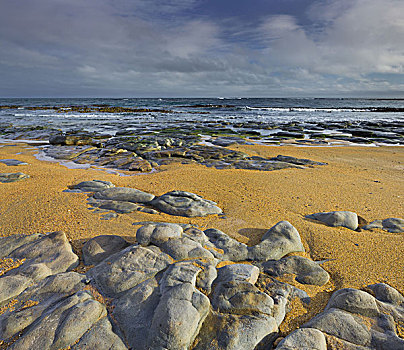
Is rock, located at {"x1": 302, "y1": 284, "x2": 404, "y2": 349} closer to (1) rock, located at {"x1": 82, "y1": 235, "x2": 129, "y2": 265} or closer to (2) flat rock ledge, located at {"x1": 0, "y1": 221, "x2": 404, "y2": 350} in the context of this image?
(2) flat rock ledge, located at {"x1": 0, "y1": 221, "x2": 404, "y2": 350}

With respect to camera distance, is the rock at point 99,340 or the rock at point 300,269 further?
the rock at point 300,269

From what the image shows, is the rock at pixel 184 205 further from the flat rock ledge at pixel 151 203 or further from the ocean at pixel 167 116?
the ocean at pixel 167 116

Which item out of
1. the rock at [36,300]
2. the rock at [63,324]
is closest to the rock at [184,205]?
the rock at [36,300]

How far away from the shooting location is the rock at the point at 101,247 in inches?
122

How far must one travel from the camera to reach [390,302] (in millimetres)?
2488

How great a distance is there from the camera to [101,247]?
10.6 ft

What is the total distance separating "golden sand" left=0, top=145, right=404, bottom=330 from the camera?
332 centimetres

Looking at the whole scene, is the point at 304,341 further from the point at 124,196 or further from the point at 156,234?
the point at 124,196

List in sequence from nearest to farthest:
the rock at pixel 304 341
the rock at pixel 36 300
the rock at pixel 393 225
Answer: the rock at pixel 304 341 → the rock at pixel 36 300 → the rock at pixel 393 225

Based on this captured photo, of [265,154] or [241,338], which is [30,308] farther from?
[265,154]

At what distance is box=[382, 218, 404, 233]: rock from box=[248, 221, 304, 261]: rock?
1.66 metres

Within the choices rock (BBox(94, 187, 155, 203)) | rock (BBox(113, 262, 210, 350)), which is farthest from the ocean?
rock (BBox(113, 262, 210, 350))

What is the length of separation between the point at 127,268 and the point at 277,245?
1.94 meters

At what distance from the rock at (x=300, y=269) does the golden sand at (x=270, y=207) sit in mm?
102
